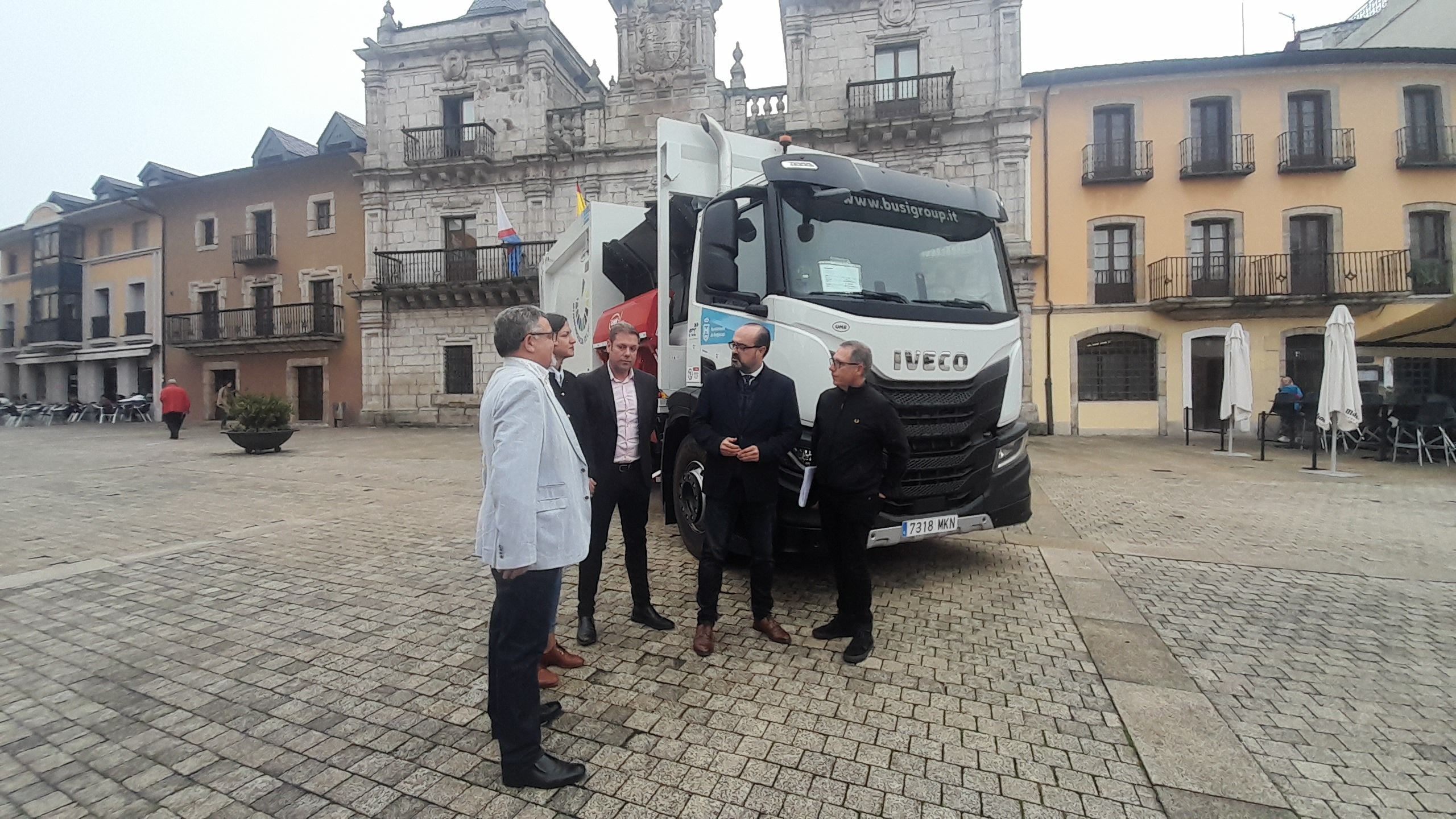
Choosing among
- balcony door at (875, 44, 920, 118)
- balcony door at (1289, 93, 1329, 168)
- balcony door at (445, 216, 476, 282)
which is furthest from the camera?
balcony door at (445, 216, 476, 282)

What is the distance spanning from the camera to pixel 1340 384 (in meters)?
10.0

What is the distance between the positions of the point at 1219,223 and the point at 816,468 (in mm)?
20849

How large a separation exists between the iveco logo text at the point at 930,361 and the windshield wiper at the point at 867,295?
0.40 meters

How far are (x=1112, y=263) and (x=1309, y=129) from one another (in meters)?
6.34

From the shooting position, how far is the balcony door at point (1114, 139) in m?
18.1

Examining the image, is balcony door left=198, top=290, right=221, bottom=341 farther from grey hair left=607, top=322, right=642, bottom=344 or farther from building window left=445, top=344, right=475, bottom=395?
grey hair left=607, top=322, right=642, bottom=344

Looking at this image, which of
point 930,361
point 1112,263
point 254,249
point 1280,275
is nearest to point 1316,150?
point 1280,275

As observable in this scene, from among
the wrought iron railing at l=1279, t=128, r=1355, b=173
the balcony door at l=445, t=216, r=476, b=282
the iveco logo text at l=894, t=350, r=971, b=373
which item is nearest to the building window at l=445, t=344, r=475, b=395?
the balcony door at l=445, t=216, r=476, b=282

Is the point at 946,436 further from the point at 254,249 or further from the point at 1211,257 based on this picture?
the point at 254,249

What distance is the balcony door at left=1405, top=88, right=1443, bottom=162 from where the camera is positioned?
57.2 ft

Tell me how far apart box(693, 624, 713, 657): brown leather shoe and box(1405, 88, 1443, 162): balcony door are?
24813 millimetres

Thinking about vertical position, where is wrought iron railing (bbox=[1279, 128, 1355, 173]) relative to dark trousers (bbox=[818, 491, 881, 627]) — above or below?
above

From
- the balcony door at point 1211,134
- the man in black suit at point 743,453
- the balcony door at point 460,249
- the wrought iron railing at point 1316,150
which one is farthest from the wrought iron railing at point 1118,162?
the balcony door at point 460,249

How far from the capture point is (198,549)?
580cm
